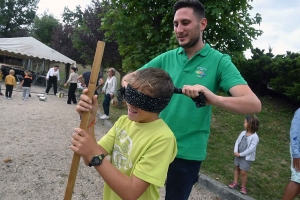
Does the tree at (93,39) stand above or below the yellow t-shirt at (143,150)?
above

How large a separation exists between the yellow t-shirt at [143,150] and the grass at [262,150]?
136 inches

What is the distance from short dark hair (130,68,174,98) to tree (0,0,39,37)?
157ft

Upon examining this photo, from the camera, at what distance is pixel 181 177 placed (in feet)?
7.20

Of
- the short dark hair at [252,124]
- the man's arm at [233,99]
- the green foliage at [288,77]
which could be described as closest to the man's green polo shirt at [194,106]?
the man's arm at [233,99]

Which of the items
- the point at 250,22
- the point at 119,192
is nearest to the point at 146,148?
the point at 119,192

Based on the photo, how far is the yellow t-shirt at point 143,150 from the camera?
146 centimetres

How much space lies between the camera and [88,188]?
4258 millimetres

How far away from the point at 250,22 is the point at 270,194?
4272 mm

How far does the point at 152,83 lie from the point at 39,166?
403cm

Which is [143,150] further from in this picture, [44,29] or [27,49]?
[44,29]

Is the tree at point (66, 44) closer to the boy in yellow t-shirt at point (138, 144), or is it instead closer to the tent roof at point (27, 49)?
the tent roof at point (27, 49)

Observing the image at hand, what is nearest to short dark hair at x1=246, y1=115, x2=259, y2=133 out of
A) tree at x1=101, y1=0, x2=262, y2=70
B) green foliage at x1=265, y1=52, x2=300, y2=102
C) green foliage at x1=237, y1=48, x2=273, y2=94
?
tree at x1=101, y1=0, x2=262, y2=70

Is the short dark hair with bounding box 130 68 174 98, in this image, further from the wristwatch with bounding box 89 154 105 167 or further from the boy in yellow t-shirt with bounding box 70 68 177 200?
the wristwatch with bounding box 89 154 105 167

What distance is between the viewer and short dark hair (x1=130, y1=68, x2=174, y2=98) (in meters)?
1.54
